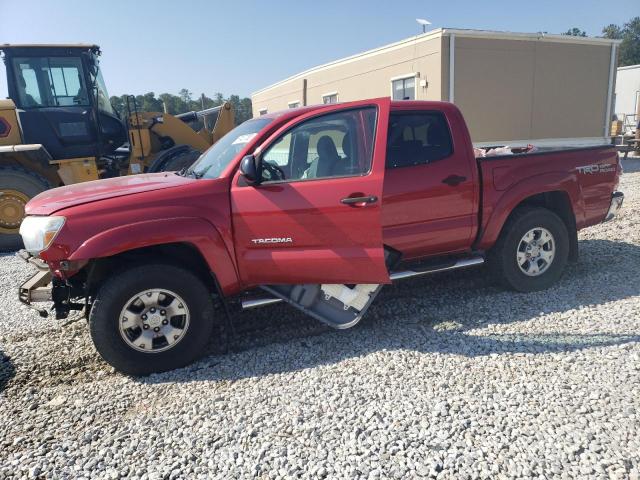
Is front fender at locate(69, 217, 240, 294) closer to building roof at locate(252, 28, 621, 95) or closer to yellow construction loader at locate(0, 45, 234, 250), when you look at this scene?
yellow construction loader at locate(0, 45, 234, 250)

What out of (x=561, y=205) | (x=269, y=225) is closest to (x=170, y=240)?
(x=269, y=225)

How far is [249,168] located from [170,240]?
809 millimetres

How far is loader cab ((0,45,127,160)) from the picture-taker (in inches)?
327

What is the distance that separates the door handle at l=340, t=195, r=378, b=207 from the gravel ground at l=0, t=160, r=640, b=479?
120 centimetres

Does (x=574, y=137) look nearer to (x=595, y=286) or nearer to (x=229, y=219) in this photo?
(x=595, y=286)

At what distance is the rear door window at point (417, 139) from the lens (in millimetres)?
4246

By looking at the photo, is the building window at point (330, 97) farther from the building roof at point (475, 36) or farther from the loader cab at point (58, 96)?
the loader cab at point (58, 96)

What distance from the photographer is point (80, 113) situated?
862 centimetres

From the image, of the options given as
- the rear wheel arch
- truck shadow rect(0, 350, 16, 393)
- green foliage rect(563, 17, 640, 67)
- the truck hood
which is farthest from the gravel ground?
green foliage rect(563, 17, 640, 67)

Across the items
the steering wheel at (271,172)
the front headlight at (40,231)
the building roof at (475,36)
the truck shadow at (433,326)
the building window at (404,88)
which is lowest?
the truck shadow at (433,326)

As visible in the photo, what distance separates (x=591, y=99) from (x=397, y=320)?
54.3 feet

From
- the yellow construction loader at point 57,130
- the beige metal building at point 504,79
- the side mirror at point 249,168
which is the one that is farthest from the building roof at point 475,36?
the side mirror at point 249,168

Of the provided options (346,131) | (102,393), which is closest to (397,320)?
(346,131)

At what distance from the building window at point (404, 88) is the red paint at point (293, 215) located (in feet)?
36.9
